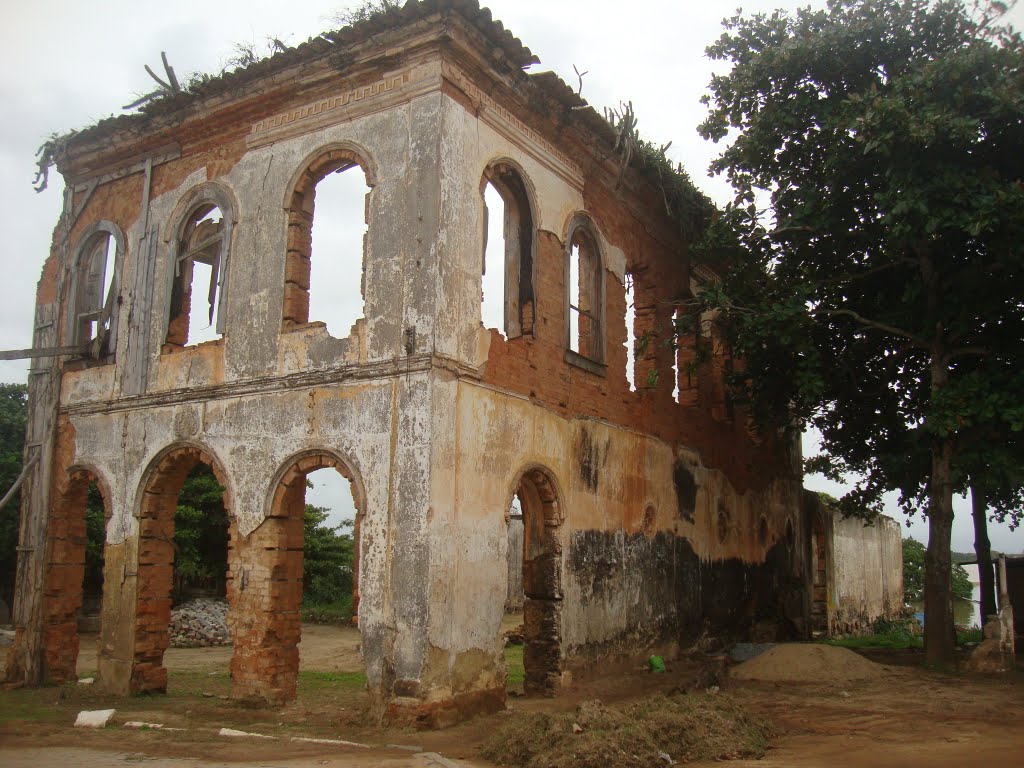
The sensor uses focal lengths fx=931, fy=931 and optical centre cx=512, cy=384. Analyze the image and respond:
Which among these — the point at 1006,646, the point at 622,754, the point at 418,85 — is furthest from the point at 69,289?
the point at 1006,646

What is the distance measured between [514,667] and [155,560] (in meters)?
5.85

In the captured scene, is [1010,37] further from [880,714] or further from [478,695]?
[478,695]

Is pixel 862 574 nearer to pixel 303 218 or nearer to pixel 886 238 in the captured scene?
pixel 886 238

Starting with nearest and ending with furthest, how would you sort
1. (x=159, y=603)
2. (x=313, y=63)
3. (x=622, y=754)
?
(x=622, y=754) < (x=313, y=63) < (x=159, y=603)

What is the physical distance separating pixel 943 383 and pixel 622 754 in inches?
297

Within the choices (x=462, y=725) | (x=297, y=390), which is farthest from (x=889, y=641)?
(x=297, y=390)

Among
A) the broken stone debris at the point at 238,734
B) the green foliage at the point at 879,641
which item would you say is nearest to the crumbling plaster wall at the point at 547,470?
the broken stone debris at the point at 238,734

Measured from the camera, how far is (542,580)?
11.2m

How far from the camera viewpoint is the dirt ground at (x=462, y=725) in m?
7.54

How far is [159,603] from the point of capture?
37.9ft

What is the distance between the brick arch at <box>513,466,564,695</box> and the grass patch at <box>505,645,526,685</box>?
272mm

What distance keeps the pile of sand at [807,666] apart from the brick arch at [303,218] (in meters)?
7.38

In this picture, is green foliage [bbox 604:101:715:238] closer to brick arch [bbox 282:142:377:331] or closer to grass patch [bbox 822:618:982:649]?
brick arch [bbox 282:142:377:331]

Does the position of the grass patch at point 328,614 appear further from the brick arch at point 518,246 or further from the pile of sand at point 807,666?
the brick arch at point 518,246
